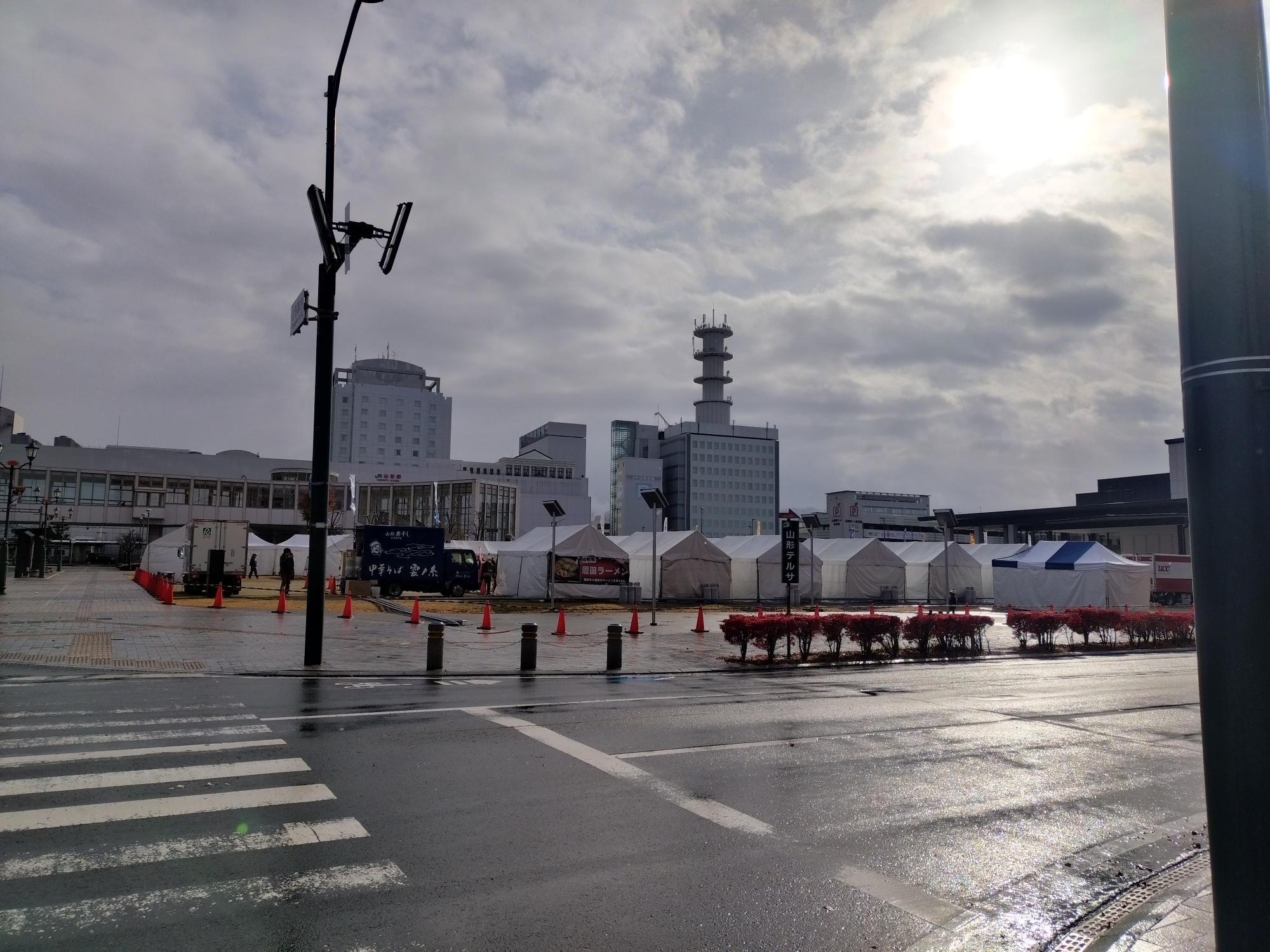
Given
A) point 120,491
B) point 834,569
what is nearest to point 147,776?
point 834,569

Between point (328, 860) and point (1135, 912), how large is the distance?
4.95 metres

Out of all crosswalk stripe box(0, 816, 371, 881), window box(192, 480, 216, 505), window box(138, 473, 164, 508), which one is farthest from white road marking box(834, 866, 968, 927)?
window box(192, 480, 216, 505)

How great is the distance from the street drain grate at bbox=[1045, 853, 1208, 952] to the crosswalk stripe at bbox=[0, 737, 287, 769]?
23.6 feet

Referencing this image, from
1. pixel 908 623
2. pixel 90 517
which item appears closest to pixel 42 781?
pixel 908 623

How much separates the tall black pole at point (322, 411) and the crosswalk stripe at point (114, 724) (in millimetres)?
5117

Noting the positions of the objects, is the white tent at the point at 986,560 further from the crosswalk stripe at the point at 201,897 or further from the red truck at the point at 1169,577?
the crosswalk stripe at the point at 201,897

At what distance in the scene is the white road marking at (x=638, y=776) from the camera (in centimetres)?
665

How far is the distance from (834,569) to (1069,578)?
11.3 m

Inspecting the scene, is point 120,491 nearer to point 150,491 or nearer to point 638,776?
point 150,491

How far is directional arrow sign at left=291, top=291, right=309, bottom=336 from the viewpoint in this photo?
52.7ft

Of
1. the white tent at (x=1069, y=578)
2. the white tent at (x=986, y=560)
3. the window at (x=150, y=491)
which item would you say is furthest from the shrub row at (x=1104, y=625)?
the window at (x=150, y=491)

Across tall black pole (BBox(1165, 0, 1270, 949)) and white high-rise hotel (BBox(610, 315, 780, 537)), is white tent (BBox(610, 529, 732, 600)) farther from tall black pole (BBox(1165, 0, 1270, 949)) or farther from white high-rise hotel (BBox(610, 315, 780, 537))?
white high-rise hotel (BBox(610, 315, 780, 537))

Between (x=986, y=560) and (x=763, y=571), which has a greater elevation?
(x=986, y=560)

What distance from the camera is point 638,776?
7.93 m
